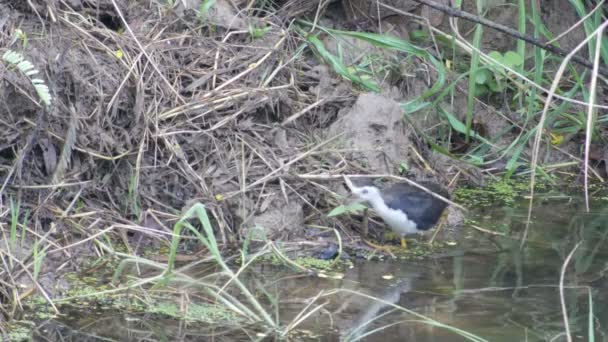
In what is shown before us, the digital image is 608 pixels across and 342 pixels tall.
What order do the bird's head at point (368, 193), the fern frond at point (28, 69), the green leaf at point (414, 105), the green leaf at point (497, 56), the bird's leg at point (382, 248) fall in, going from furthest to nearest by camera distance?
the green leaf at point (497, 56) → the green leaf at point (414, 105) → the bird's head at point (368, 193) → the bird's leg at point (382, 248) → the fern frond at point (28, 69)

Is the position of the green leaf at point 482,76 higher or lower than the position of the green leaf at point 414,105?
higher

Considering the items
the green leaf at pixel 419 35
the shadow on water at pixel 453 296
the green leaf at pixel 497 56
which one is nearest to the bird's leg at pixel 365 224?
the shadow on water at pixel 453 296

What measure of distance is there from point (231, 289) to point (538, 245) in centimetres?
207

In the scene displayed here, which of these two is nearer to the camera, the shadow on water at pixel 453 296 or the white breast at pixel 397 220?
Result: the shadow on water at pixel 453 296

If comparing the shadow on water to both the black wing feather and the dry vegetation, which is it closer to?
the black wing feather

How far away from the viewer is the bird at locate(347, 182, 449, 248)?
6203 millimetres

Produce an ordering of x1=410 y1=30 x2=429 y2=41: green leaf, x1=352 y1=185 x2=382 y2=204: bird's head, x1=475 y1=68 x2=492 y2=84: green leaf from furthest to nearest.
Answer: x1=410 y1=30 x2=429 y2=41: green leaf
x1=475 y1=68 x2=492 y2=84: green leaf
x1=352 y1=185 x2=382 y2=204: bird's head

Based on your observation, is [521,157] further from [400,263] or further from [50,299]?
[50,299]

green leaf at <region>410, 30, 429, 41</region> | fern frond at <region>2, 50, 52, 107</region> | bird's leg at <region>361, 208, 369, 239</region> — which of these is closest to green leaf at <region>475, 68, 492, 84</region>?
green leaf at <region>410, 30, 429, 41</region>

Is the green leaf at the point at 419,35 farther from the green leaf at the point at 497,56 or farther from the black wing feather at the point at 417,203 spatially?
the black wing feather at the point at 417,203

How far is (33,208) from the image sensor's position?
5871mm

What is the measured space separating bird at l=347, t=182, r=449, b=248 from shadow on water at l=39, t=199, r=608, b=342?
0.81 feet

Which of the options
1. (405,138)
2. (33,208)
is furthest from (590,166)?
(33,208)

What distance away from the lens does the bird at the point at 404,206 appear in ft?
20.4
